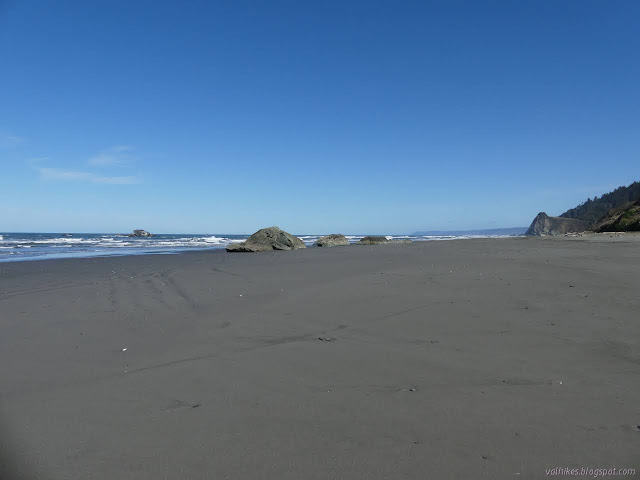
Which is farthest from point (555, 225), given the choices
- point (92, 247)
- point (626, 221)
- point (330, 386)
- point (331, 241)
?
point (330, 386)

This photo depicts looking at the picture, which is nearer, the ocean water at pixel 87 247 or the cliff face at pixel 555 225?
the ocean water at pixel 87 247

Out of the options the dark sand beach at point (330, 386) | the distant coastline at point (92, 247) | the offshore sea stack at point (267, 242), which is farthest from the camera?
the offshore sea stack at point (267, 242)

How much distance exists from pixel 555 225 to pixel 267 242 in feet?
175

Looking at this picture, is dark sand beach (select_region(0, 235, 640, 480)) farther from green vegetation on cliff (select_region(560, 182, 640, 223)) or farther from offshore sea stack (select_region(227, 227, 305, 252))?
green vegetation on cliff (select_region(560, 182, 640, 223))

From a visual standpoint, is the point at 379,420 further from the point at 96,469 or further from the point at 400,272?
the point at 400,272

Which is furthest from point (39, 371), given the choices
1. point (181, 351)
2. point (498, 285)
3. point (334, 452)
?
point (498, 285)

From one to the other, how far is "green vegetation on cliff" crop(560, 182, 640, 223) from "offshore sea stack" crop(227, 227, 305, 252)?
170 ft

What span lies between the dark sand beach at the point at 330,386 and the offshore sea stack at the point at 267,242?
14.6m

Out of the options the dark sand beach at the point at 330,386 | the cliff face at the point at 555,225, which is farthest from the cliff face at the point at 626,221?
the dark sand beach at the point at 330,386

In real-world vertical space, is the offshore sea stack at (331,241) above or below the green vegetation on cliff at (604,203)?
below

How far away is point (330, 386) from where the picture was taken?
278 centimetres

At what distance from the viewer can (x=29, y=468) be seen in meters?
1.90

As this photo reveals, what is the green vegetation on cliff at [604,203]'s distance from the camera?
181 feet

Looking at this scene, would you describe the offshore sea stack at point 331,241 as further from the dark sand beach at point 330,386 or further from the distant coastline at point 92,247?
the dark sand beach at point 330,386
